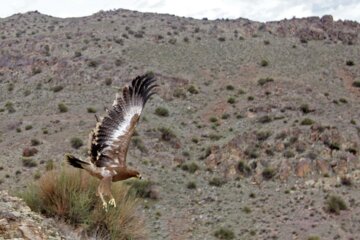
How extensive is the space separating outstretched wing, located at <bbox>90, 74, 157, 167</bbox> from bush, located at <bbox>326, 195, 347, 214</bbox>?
1628cm

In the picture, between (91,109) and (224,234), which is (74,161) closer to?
(224,234)

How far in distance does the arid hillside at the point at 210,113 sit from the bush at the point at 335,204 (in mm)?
55

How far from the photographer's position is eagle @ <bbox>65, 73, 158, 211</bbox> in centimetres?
753

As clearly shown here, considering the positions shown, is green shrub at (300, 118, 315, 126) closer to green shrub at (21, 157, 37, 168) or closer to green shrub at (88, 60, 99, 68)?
green shrub at (21, 157, 37, 168)

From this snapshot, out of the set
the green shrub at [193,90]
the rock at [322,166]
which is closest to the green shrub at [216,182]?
the rock at [322,166]

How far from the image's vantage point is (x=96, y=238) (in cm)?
962

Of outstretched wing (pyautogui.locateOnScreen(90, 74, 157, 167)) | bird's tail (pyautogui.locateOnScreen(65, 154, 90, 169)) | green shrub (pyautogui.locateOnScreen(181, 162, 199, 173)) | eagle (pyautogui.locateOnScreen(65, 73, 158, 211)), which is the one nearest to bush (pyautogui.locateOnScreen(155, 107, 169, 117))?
green shrub (pyautogui.locateOnScreen(181, 162, 199, 173))

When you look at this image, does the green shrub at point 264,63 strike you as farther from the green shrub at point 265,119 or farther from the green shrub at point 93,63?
the green shrub at point 93,63

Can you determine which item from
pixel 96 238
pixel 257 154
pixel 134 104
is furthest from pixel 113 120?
pixel 257 154

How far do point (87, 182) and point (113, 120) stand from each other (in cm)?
301

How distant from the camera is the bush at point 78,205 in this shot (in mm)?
9906

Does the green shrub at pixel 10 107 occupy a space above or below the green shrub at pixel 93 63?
below

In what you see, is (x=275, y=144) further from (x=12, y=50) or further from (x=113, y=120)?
(x=12, y=50)

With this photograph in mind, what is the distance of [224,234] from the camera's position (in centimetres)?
2134
